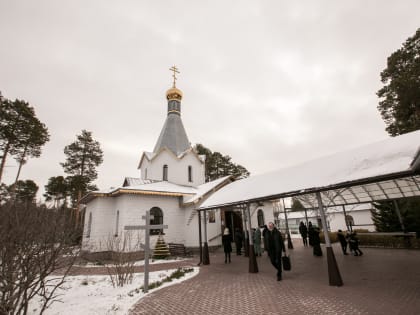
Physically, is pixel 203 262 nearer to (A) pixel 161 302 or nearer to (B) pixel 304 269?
(B) pixel 304 269

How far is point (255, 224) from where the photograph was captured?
19.8m

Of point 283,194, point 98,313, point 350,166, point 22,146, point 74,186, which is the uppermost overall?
point 22,146

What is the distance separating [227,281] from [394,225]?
16.4m

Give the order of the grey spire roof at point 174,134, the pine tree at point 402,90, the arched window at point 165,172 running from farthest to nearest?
the grey spire roof at point 174,134
the arched window at point 165,172
the pine tree at point 402,90

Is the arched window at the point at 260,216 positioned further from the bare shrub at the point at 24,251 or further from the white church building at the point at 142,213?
the bare shrub at the point at 24,251

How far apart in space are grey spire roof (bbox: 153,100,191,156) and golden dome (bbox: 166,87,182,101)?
49 centimetres

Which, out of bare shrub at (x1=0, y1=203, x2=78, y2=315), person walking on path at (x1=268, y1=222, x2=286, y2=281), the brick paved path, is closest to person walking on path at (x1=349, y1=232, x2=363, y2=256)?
the brick paved path

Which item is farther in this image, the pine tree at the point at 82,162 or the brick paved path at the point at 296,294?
the pine tree at the point at 82,162

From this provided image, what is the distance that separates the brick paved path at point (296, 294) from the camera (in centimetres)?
467

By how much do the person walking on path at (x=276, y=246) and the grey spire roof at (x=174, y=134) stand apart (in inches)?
654

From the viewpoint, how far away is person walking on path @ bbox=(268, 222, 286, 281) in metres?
7.22

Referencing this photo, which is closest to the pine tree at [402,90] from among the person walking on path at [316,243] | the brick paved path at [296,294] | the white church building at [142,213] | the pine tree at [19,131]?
the person walking on path at [316,243]

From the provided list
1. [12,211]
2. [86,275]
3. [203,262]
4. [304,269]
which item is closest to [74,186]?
A: [86,275]

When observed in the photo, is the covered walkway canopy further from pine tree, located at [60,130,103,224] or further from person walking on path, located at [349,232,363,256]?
pine tree, located at [60,130,103,224]
